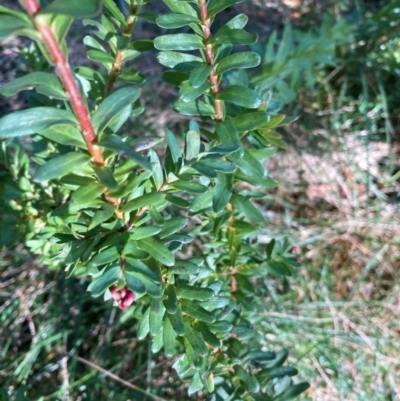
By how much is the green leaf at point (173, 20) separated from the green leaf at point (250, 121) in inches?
10.1

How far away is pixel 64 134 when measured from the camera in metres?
0.79

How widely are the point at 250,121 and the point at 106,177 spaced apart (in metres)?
0.48

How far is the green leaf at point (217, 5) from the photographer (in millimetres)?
1011

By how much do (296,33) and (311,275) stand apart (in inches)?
51.4

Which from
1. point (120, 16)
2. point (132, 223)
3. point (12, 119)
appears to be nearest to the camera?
point (12, 119)

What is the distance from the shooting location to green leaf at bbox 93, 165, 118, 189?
0.77m

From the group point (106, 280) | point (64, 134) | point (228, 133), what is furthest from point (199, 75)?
point (106, 280)

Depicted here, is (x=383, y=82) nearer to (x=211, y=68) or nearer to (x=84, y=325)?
(x=211, y=68)

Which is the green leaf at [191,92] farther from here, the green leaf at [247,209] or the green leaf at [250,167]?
the green leaf at [247,209]

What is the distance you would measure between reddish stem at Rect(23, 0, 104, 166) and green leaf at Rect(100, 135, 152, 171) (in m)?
0.03

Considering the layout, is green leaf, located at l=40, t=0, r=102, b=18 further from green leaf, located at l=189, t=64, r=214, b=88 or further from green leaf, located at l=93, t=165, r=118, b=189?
green leaf, located at l=189, t=64, r=214, b=88

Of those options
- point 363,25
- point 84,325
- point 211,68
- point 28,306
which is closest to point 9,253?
point 28,306

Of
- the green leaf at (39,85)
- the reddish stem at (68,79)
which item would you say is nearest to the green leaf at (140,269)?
A: the reddish stem at (68,79)

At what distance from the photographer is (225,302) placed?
44.9 inches
